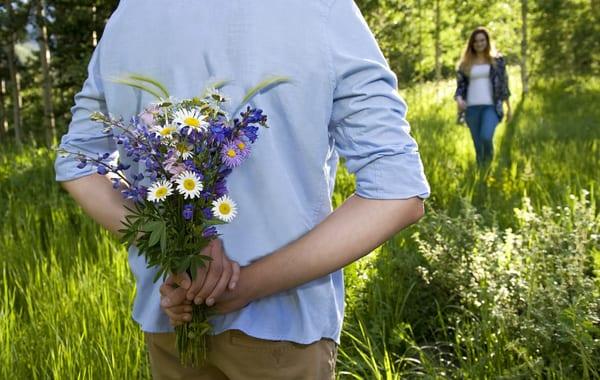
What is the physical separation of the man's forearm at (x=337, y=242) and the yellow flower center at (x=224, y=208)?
112mm

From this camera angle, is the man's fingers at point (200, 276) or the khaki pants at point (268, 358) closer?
the man's fingers at point (200, 276)

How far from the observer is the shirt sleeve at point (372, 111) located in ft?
3.12

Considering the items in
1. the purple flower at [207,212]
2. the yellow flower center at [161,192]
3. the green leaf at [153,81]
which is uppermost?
the green leaf at [153,81]

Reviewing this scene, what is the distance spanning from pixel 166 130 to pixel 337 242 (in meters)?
0.30

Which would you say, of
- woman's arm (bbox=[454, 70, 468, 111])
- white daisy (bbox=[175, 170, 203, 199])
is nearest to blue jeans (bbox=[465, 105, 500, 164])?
woman's arm (bbox=[454, 70, 468, 111])

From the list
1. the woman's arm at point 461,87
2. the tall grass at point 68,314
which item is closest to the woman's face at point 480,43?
the woman's arm at point 461,87

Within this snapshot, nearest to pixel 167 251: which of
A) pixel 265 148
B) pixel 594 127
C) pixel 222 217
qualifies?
pixel 222 217

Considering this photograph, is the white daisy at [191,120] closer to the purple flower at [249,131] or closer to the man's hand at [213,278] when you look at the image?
the purple flower at [249,131]

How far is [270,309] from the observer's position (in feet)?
3.50

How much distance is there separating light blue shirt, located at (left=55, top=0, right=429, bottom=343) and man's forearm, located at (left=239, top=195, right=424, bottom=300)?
0.08ft

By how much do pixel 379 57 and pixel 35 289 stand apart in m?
2.33

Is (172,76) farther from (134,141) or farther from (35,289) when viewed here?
(35,289)

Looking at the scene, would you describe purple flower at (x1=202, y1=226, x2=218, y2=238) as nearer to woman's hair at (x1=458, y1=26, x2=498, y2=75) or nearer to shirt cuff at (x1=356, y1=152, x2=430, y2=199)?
shirt cuff at (x1=356, y1=152, x2=430, y2=199)

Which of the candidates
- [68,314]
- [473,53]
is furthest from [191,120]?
[473,53]
